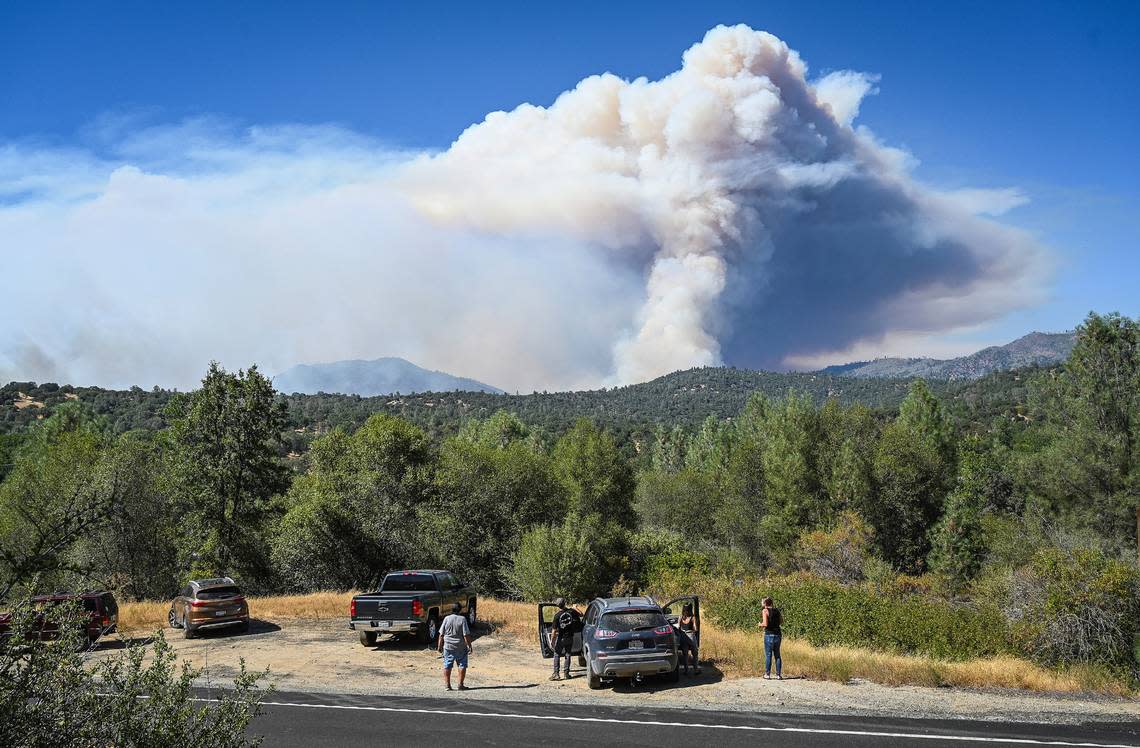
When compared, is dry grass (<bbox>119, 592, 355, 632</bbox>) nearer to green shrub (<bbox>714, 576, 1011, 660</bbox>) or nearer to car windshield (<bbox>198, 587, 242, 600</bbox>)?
car windshield (<bbox>198, 587, 242, 600</bbox>)

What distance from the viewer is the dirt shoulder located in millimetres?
14633

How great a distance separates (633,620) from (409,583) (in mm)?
9188

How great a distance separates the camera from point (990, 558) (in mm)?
42000

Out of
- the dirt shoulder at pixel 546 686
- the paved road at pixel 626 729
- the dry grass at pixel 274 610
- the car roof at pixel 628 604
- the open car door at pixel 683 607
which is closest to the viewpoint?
the paved road at pixel 626 729

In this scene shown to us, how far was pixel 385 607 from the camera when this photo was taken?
70.7ft

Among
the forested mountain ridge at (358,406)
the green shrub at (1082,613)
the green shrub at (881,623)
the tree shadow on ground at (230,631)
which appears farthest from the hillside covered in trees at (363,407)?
the green shrub at (1082,613)

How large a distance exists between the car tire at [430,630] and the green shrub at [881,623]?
10.4 meters

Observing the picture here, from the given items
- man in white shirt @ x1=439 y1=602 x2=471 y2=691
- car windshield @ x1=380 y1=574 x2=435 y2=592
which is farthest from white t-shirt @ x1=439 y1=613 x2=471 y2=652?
car windshield @ x1=380 y1=574 x2=435 y2=592

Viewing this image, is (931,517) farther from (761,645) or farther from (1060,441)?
(761,645)

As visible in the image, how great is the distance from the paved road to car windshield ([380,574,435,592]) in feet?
24.7

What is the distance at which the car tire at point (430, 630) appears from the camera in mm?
21923

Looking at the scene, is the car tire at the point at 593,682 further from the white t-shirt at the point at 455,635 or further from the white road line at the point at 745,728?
the white t-shirt at the point at 455,635

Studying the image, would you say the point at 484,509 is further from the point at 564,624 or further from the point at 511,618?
the point at 564,624

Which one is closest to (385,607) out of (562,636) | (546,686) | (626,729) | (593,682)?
(562,636)
